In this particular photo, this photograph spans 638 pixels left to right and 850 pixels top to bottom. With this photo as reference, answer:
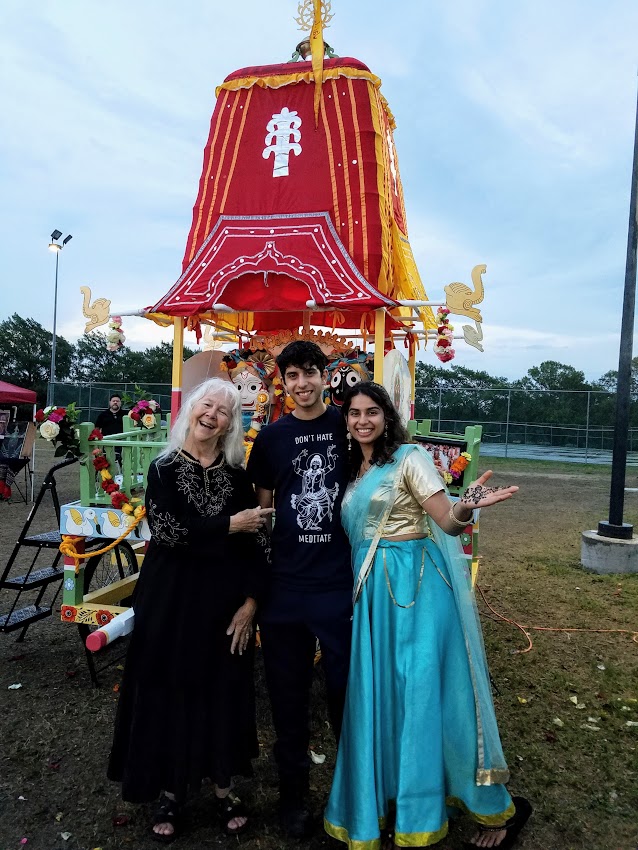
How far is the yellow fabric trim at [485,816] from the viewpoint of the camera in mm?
2268

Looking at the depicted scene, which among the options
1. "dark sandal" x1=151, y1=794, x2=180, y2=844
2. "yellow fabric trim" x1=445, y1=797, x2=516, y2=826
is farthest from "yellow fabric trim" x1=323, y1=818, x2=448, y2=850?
"dark sandal" x1=151, y1=794, x2=180, y2=844

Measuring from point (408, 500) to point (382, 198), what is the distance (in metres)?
4.43

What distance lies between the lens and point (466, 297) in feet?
17.2

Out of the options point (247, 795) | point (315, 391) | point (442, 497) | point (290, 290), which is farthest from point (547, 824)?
point (290, 290)

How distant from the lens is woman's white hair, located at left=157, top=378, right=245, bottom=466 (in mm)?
2412

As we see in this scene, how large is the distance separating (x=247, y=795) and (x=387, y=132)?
6.31 meters

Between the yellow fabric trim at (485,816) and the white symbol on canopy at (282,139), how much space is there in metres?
5.49

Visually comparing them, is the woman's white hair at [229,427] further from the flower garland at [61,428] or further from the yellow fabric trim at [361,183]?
the yellow fabric trim at [361,183]

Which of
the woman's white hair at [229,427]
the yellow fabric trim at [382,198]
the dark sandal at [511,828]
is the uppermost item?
the yellow fabric trim at [382,198]

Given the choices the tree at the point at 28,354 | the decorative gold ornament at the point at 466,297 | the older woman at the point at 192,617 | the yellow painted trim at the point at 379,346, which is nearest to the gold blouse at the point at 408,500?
the older woman at the point at 192,617

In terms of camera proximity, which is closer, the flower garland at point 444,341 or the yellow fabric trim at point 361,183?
the yellow fabric trim at point 361,183

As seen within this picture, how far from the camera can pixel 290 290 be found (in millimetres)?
5691

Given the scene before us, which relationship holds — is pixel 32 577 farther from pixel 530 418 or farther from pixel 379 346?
pixel 530 418

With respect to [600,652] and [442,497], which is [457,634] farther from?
[600,652]
